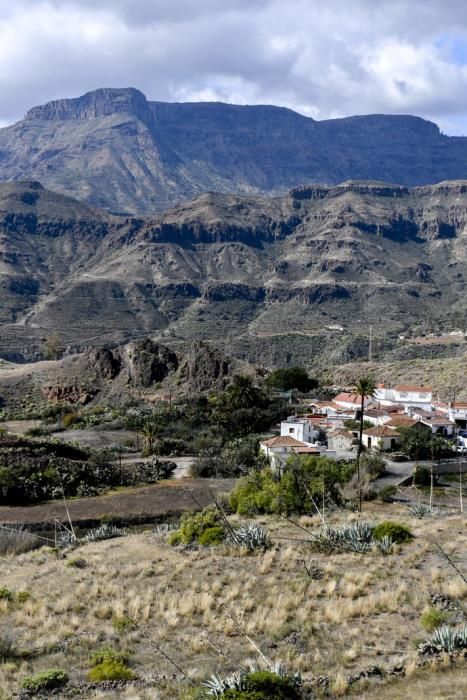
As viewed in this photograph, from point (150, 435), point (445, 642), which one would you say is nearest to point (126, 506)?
point (150, 435)

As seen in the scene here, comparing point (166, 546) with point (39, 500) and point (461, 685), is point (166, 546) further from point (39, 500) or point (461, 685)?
point (39, 500)

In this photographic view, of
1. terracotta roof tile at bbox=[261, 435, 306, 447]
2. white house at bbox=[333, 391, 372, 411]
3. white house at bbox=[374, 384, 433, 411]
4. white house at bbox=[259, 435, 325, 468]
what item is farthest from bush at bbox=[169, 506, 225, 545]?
white house at bbox=[374, 384, 433, 411]

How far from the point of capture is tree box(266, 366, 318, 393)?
84.5 metres


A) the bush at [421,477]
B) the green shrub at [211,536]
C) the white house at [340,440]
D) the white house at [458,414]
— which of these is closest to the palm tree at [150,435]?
the white house at [340,440]

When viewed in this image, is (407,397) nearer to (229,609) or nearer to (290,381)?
(290,381)

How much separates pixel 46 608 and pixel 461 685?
401 inches

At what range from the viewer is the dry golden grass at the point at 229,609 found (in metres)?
14.0

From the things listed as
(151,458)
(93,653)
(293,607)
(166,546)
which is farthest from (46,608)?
(151,458)

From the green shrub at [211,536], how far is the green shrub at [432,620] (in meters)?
9.99

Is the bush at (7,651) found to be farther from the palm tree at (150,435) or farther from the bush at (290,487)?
the palm tree at (150,435)

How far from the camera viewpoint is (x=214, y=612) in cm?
1680

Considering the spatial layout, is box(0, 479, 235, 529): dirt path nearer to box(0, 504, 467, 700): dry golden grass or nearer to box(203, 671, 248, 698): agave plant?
box(0, 504, 467, 700): dry golden grass

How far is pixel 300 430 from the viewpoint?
58.4 meters

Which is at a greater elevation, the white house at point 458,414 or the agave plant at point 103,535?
the agave plant at point 103,535
